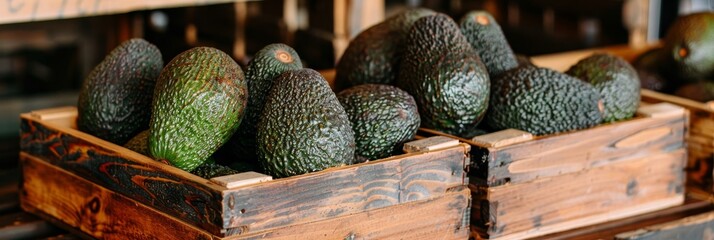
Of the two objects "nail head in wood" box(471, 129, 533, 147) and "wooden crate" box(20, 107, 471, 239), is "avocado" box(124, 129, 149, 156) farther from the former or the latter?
"nail head in wood" box(471, 129, 533, 147)

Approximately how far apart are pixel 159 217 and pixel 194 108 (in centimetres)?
20

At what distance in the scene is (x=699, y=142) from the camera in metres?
2.41

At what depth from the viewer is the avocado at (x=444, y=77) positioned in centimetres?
198

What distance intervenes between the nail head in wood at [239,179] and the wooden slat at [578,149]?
504 millimetres

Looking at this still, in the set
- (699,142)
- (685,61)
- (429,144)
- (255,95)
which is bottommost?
(699,142)

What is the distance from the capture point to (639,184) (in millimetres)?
2230

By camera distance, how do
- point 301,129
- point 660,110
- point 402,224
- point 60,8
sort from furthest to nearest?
1. point 60,8
2. point 660,110
3. point 402,224
4. point 301,129

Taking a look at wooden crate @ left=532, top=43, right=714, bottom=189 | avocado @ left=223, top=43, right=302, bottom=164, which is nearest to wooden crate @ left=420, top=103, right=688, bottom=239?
wooden crate @ left=532, top=43, right=714, bottom=189

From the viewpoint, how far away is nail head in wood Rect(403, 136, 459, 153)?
1.85m

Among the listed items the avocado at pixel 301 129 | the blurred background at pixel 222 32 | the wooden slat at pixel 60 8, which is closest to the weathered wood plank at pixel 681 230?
the avocado at pixel 301 129

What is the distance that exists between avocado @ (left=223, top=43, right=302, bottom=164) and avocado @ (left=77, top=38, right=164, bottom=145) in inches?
8.3

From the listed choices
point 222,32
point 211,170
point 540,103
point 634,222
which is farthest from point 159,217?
point 222,32

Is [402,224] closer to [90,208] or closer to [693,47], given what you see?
[90,208]

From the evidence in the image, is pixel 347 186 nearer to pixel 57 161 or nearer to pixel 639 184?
pixel 57 161
